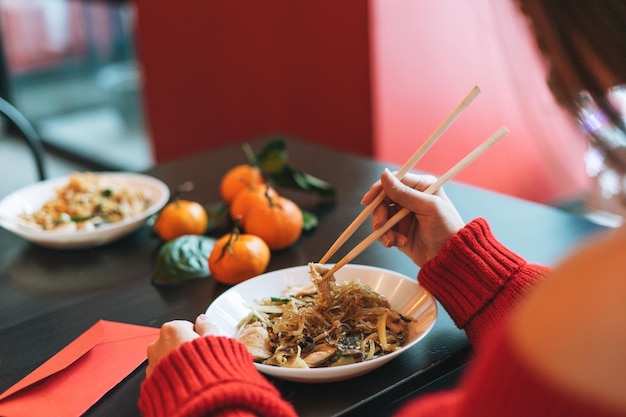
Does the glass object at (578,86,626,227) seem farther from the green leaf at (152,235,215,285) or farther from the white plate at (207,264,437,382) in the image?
the green leaf at (152,235,215,285)

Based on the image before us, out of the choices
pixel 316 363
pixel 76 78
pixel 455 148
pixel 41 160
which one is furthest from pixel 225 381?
pixel 76 78

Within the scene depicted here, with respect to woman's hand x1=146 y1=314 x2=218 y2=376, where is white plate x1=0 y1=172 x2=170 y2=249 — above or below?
below

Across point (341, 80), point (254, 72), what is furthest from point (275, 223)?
point (254, 72)

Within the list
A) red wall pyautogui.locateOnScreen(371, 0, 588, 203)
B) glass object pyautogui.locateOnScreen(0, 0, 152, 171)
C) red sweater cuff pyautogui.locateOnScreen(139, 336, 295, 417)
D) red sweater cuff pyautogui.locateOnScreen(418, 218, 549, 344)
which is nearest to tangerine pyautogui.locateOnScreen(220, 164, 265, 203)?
red sweater cuff pyautogui.locateOnScreen(418, 218, 549, 344)

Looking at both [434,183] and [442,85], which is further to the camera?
[442,85]

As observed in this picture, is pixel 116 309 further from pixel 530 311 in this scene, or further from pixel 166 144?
pixel 166 144

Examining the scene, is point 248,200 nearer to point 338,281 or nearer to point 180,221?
point 180,221

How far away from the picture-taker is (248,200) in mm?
1426

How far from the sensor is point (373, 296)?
1053 millimetres

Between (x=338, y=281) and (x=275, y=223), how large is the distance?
0.76 feet

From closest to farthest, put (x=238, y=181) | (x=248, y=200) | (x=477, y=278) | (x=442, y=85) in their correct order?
(x=477, y=278) < (x=248, y=200) < (x=238, y=181) < (x=442, y=85)

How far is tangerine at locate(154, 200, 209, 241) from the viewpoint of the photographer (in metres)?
1.40

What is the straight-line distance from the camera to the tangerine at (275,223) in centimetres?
133

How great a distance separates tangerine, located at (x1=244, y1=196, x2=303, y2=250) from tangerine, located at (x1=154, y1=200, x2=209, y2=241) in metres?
0.10
